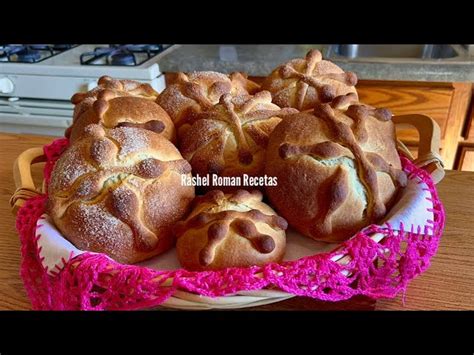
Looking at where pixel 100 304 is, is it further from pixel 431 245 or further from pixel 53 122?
pixel 53 122

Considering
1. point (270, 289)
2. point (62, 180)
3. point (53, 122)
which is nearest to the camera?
point (270, 289)

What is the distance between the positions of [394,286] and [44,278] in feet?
1.42

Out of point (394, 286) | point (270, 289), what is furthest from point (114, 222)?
point (394, 286)

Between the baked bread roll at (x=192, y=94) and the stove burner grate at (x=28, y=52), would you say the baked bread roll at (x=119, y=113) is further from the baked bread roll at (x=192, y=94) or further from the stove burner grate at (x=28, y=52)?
the stove burner grate at (x=28, y=52)

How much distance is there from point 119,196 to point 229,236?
0.15 meters

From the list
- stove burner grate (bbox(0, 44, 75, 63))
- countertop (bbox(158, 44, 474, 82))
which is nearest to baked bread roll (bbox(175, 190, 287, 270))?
countertop (bbox(158, 44, 474, 82))

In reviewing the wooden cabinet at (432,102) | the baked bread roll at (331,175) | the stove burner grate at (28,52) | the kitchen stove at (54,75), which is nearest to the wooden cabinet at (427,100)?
the wooden cabinet at (432,102)

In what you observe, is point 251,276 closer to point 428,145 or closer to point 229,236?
point 229,236

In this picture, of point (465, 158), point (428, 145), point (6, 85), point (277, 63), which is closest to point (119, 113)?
point (428, 145)

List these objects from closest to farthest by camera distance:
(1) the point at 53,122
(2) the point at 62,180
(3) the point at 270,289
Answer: (3) the point at 270,289
(2) the point at 62,180
(1) the point at 53,122

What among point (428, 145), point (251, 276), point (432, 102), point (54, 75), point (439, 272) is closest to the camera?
point (251, 276)

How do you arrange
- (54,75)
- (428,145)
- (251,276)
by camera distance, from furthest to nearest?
1. (54,75)
2. (428,145)
3. (251,276)

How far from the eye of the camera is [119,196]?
1.84 ft

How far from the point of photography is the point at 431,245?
1.86 feet
